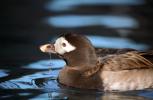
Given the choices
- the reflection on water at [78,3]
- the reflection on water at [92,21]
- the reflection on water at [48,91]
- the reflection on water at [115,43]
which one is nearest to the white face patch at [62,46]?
the reflection on water at [48,91]

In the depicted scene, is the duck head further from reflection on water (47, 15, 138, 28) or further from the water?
reflection on water (47, 15, 138, 28)

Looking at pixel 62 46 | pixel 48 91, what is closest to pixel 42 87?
pixel 48 91

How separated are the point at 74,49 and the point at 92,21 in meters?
4.30

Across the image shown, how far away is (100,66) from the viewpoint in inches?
450

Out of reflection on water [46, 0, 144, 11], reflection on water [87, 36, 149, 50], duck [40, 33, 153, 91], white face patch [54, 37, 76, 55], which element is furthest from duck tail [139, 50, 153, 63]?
reflection on water [46, 0, 144, 11]

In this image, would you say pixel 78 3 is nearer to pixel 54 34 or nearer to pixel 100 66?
pixel 54 34

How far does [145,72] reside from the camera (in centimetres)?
1152

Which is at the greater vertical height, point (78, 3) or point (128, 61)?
point (78, 3)

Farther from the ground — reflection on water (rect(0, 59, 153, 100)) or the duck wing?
the duck wing

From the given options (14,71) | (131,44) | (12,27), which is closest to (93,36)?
(131,44)

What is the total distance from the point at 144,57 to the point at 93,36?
305 cm

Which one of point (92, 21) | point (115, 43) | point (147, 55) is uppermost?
point (92, 21)

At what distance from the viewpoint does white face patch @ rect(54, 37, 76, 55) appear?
1162 cm

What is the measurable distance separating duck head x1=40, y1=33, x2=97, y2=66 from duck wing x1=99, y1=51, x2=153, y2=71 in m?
0.16
